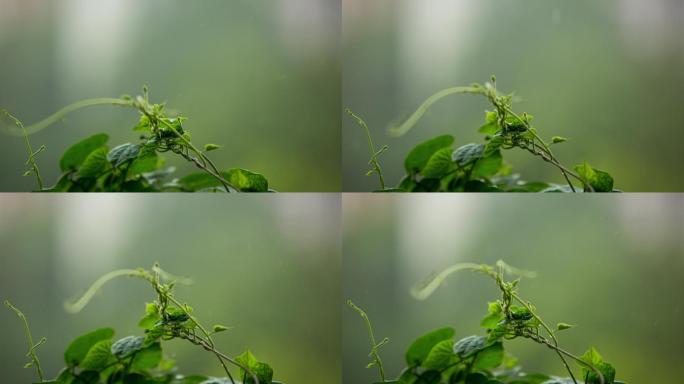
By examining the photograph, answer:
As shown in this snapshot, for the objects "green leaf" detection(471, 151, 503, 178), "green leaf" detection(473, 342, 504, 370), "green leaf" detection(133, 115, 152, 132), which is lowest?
"green leaf" detection(473, 342, 504, 370)

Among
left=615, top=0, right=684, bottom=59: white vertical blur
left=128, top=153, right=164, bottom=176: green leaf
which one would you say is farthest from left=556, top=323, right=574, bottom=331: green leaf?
left=128, top=153, right=164, bottom=176: green leaf

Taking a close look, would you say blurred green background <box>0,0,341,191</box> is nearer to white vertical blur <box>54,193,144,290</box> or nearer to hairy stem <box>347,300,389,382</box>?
white vertical blur <box>54,193,144,290</box>

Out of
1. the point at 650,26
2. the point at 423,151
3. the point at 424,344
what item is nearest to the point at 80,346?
the point at 424,344

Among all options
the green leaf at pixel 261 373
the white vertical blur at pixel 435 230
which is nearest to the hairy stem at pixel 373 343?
the white vertical blur at pixel 435 230

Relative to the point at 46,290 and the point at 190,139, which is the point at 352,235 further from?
the point at 46,290

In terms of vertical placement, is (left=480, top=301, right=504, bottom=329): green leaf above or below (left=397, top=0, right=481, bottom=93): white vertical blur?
below

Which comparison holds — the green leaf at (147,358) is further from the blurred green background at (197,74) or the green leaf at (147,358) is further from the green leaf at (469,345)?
the green leaf at (469,345)
